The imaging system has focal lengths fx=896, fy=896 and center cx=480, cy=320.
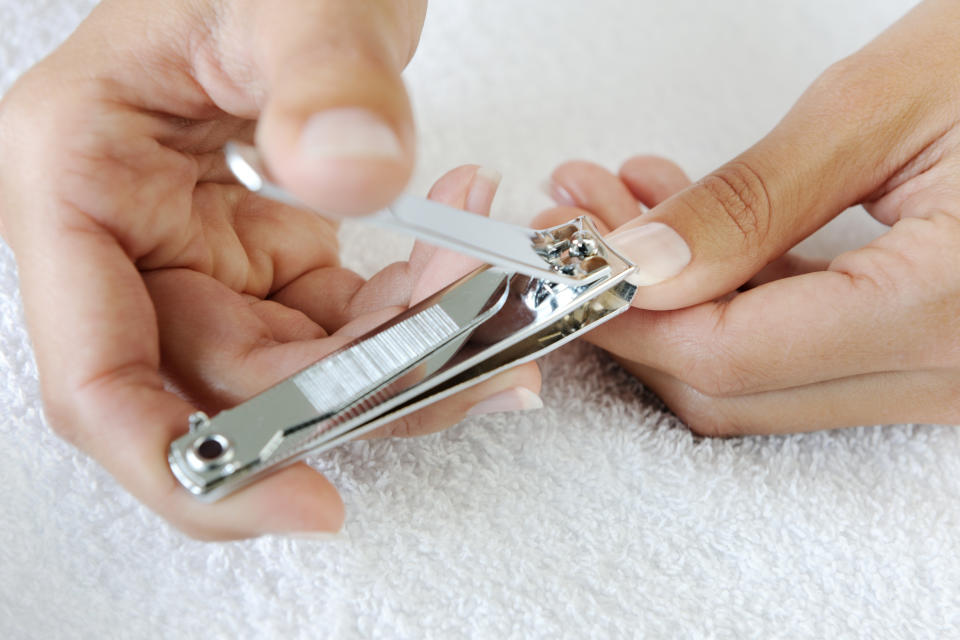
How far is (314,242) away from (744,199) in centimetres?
38

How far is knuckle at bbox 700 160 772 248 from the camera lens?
0.71m

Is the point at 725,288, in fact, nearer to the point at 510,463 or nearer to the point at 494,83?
the point at 510,463

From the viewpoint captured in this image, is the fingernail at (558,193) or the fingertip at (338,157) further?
the fingernail at (558,193)

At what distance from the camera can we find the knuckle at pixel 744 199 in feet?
2.32

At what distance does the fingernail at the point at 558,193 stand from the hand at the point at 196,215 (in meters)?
0.26

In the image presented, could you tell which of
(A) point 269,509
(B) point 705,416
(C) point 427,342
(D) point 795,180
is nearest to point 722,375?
(B) point 705,416

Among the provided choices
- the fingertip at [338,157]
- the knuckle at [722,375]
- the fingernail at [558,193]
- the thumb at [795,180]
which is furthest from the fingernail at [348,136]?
the fingernail at [558,193]

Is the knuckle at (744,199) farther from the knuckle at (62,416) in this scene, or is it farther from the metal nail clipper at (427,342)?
the knuckle at (62,416)

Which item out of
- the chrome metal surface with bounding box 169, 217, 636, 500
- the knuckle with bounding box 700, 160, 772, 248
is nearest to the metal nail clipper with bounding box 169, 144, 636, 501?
the chrome metal surface with bounding box 169, 217, 636, 500

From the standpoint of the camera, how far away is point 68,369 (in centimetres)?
54

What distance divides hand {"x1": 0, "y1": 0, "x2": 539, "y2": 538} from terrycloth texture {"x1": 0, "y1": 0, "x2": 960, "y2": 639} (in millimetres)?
93

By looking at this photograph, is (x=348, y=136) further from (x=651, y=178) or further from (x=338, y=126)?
(x=651, y=178)

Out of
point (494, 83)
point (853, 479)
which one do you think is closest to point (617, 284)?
point (853, 479)

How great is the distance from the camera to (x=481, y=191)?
70 cm
